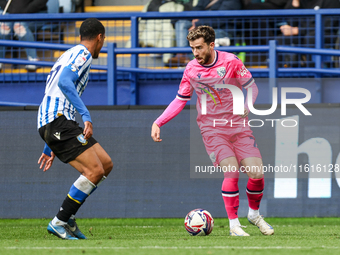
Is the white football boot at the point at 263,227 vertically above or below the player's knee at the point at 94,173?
below

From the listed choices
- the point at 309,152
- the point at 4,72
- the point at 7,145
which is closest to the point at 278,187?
the point at 309,152

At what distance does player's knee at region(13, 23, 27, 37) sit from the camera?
8.24 metres

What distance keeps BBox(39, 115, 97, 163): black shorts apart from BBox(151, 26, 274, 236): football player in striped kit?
70 centimetres

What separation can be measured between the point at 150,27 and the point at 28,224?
3.32m

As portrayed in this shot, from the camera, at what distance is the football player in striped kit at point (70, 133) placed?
452cm

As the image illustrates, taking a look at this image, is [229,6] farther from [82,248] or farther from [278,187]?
[82,248]

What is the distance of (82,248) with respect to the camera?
3.82m

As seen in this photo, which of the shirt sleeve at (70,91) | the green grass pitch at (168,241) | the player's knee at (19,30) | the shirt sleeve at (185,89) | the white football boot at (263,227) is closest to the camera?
the green grass pitch at (168,241)

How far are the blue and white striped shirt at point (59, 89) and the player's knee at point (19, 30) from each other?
384 cm

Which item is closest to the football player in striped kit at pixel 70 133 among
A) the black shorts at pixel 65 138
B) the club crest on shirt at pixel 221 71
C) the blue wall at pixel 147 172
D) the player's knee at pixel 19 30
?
the black shorts at pixel 65 138

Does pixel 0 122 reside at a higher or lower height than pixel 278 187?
higher

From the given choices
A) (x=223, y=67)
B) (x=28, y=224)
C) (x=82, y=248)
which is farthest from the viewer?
(x=28, y=224)

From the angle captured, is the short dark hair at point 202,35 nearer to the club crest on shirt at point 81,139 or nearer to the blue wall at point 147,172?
the club crest on shirt at point 81,139

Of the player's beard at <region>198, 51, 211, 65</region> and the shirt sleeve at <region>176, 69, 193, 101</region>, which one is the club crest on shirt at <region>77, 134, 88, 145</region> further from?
the player's beard at <region>198, 51, 211, 65</region>
